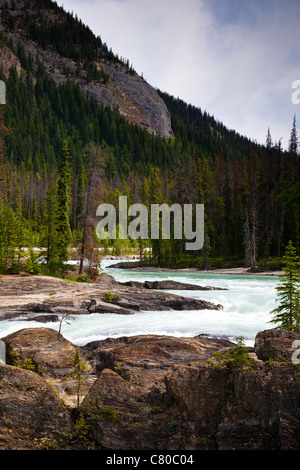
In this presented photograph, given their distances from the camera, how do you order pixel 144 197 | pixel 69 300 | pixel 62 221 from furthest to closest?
1. pixel 144 197
2. pixel 62 221
3. pixel 69 300

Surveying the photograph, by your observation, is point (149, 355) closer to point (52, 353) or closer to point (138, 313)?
point (52, 353)

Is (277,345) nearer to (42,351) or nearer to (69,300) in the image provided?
(42,351)

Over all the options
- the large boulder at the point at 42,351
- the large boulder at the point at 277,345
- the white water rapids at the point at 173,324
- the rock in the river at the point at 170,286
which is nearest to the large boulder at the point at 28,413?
the large boulder at the point at 42,351

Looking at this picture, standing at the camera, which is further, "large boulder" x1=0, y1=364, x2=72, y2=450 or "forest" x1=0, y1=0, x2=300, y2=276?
"forest" x1=0, y1=0, x2=300, y2=276

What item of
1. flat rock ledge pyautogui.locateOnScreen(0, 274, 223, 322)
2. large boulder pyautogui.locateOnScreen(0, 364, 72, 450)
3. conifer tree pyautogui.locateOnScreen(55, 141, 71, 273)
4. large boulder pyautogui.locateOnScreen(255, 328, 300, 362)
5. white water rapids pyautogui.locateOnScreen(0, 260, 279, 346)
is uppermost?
conifer tree pyautogui.locateOnScreen(55, 141, 71, 273)

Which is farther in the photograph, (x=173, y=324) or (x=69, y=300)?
(x=69, y=300)

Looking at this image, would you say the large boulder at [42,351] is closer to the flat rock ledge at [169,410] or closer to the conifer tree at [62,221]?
the flat rock ledge at [169,410]

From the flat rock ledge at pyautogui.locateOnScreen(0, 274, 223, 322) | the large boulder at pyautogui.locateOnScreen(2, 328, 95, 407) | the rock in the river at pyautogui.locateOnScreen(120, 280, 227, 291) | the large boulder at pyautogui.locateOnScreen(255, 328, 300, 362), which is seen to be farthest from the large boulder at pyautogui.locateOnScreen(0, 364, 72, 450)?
the rock in the river at pyautogui.locateOnScreen(120, 280, 227, 291)

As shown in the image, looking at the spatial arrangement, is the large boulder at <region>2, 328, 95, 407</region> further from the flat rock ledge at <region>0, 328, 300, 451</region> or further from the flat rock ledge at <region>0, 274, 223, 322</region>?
the flat rock ledge at <region>0, 274, 223, 322</region>

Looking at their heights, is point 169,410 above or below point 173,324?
above

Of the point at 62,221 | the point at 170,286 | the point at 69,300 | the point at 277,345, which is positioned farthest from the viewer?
the point at 62,221

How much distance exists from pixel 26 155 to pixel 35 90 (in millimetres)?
72940

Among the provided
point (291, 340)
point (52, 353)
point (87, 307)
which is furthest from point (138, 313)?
point (291, 340)

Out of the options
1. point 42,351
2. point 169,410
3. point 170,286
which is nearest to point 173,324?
point 42,351
